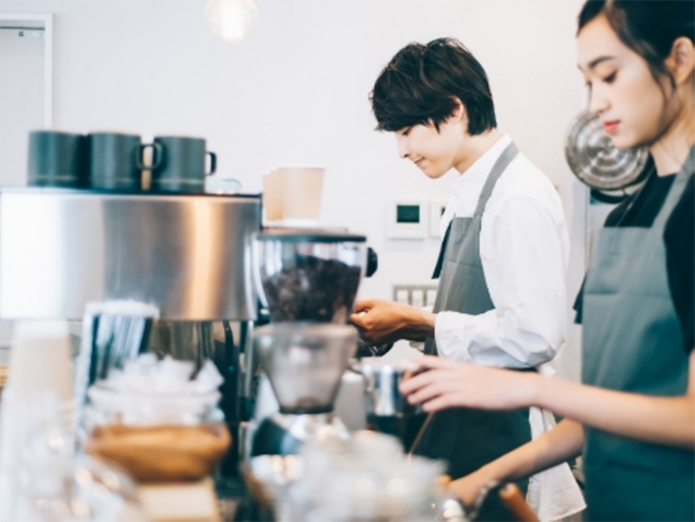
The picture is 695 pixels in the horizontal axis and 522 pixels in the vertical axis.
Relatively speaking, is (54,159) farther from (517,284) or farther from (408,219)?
(408,219)

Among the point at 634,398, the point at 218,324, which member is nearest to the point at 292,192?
the point at 218,324

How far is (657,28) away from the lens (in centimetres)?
122

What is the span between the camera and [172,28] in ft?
10.8

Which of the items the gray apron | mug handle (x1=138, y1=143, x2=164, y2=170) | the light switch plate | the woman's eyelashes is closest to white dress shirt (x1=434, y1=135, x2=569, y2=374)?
the gray apron

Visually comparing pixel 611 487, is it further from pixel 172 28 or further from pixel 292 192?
pixel 172 28

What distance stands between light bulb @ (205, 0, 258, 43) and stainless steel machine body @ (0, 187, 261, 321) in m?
1.77

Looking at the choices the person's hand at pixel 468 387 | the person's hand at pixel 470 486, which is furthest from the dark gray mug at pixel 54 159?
the person's hand at pixel 470 486

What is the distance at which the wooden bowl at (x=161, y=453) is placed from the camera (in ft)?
2.97

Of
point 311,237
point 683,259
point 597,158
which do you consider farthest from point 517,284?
point 597,158

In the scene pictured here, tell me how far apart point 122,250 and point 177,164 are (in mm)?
150

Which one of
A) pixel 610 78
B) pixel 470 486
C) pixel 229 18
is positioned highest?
pixel 229 18

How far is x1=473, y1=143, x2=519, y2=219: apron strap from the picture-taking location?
6.47 ft

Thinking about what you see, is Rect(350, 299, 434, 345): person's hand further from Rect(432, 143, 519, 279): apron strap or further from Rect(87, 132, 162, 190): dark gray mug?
Rect(87, 132, 162, 190): dark gray mug

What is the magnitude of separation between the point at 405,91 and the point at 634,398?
3.53 feet
